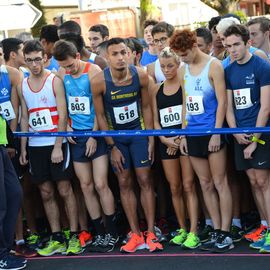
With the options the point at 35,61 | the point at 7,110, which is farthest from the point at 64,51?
the point at 7,110

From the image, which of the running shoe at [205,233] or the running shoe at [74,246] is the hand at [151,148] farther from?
the running shoe at [74,246]

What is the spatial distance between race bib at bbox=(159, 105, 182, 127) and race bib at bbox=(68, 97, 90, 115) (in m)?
0.74

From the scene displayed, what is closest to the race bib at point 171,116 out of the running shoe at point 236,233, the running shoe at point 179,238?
the running shoe at point 179,238

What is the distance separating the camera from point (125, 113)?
6.74 metres

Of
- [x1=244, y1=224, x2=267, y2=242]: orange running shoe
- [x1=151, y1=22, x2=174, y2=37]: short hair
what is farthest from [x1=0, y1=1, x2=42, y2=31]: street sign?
[x1=244, y1=224, x2=267, y2=242]: orange running shoe

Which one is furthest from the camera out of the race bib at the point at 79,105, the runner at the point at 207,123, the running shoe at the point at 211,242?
the race bib at the point at 79,105

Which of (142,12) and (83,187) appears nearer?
(83,187)

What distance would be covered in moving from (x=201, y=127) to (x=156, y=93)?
0.62 m

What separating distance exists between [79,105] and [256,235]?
2165mm

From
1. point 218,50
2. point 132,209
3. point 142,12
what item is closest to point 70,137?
point 132,209

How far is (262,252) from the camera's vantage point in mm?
6262

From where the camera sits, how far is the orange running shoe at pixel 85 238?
7.02m

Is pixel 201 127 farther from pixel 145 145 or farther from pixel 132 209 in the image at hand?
pixel 132 209

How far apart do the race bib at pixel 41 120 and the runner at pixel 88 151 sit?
0.22 metres
